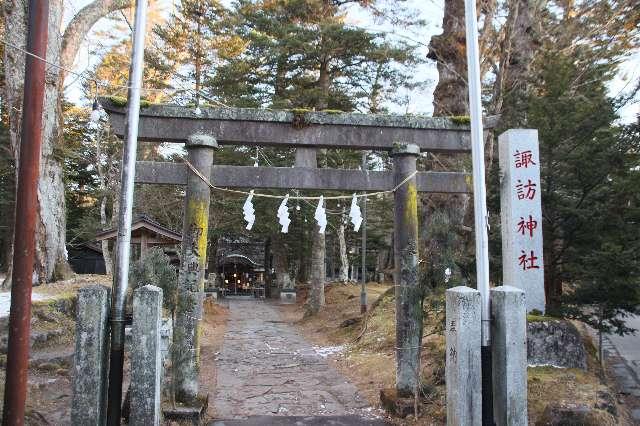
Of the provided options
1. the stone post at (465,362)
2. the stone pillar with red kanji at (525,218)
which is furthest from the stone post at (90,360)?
the stone pillar with red kanji at (525,218)

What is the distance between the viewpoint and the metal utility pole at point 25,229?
4.93 m

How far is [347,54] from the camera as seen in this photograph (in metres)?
19.7

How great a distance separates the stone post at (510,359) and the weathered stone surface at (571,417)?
1030 millimetres

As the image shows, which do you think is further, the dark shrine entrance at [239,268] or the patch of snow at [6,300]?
the dark shrine entrance at [239,268]

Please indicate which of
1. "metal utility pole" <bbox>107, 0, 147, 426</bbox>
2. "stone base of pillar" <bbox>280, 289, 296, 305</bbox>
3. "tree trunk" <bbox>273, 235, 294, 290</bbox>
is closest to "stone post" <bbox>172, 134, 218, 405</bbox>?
"metal utility pole" <bbox>107, 0, 147, 426</bbox>

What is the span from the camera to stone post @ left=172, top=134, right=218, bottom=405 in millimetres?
6609

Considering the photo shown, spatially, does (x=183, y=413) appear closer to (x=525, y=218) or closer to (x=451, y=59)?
(x=525, y=218)

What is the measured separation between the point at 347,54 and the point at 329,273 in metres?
31.5

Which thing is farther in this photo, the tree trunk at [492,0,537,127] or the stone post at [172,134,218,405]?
the tree trunk at [492,0,537,127]

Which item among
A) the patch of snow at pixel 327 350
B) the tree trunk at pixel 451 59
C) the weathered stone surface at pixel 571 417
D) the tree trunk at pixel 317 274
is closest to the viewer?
the weathered stone surface at pixel 571 417

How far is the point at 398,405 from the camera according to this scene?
22.7ft

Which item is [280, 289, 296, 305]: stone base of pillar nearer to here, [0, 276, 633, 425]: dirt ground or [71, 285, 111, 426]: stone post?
[0, 276, 633, 425]: dirt ground

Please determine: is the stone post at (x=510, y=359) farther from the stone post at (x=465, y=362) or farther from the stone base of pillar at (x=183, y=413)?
the stone base of pillar at (x=183, y=413)

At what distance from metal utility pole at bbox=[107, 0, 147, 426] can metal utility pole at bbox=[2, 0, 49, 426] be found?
87 cm
